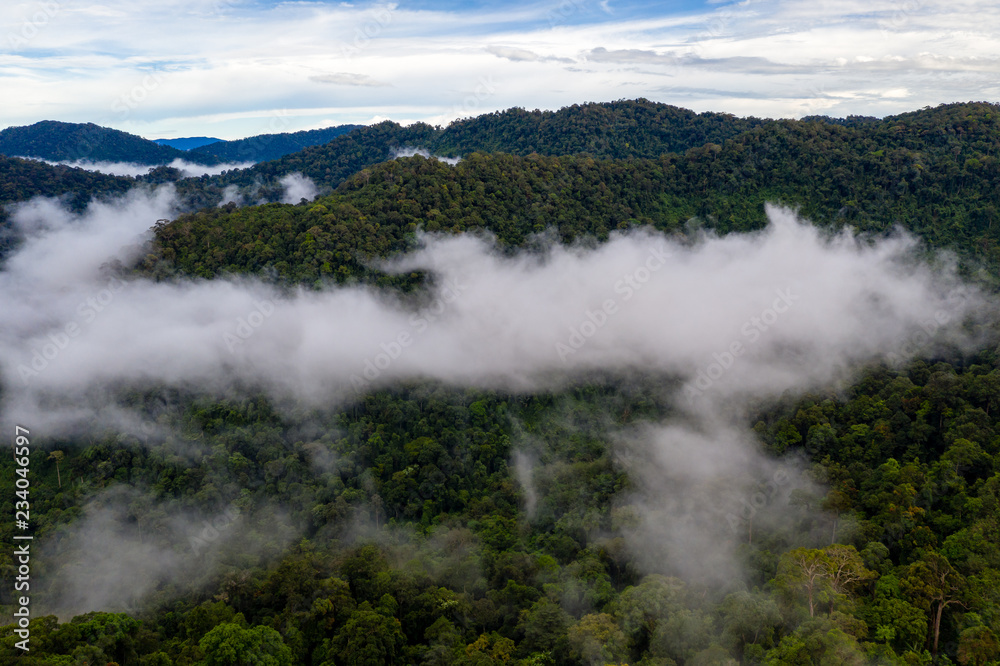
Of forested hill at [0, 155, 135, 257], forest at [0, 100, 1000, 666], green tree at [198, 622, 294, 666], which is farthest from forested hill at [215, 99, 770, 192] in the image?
green tree at [198, 622, 294, 666]

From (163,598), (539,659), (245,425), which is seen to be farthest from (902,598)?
(245,425)

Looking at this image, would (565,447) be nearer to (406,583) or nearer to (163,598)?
(406,583)

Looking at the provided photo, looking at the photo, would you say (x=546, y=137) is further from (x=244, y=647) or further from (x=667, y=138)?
(x=244, y=647)

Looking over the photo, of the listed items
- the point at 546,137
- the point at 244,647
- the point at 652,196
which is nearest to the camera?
the point at 244,647

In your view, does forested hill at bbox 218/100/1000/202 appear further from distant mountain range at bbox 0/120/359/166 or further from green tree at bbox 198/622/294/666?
green tree at bbox 198/622/294/666

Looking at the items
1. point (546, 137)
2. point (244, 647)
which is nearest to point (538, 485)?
point (244, 647)

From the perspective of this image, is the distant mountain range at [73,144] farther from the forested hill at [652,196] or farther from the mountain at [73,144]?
the forested hill at [652,196]

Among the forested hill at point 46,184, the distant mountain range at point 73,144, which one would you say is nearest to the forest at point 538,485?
the forested hill at point 46,184
